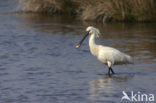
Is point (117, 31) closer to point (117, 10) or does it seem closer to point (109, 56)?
point (117, 10)

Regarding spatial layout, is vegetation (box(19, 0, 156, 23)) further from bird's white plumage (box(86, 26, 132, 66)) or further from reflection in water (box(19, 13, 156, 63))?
bird's white plumage (box(86, 26, 132, 66))

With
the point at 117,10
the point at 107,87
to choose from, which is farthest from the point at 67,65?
the point at 117,10

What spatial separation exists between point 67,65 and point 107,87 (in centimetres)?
284

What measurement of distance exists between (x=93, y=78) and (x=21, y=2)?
16.4 meters

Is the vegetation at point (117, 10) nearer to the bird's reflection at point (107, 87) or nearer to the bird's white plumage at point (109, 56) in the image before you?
the bird's white plumage at point (109, 56)

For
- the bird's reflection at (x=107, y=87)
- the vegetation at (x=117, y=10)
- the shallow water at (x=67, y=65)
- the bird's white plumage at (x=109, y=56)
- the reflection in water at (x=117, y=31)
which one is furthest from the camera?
the vegetation at (x=117, y=10)

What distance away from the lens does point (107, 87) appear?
33.2 ft

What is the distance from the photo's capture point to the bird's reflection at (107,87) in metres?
9.33

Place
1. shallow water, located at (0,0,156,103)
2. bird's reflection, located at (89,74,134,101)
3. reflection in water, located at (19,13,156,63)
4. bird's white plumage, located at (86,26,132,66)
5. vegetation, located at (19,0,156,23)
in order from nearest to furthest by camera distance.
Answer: bird's reflection, located at (89,74,134,101) < shallow water, located at (0,0,156,103) < bird's white plumage, located at (86,26,132,66) < reflection in water, located at (19,13,156,63) < vegetation, located at (19,0,156,23)

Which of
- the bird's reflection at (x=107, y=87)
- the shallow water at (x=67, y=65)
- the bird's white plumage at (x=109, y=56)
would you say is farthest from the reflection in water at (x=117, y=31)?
the bird's reflection at (x=107, y=87)

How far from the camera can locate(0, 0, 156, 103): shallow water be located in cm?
963

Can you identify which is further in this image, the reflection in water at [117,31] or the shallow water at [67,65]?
the reflection in water at [117,31]

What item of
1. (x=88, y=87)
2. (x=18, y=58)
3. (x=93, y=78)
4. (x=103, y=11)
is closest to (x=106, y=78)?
(x=93, y=78)

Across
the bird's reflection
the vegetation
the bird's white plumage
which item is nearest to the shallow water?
the bird's reflection
